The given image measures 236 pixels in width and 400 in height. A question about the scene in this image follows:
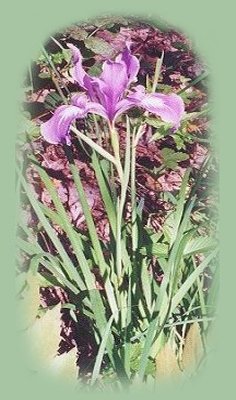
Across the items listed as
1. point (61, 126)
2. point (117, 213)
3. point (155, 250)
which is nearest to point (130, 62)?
point (61, 126)

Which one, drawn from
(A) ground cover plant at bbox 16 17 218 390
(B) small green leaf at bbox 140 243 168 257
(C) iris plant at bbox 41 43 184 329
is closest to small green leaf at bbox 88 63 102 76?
(A) ground cover plant at bbox 16 17 218 390

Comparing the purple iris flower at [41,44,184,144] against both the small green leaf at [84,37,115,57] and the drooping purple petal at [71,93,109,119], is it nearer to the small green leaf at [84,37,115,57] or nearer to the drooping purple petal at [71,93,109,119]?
the drooping purple petal at [71,93,109,119]

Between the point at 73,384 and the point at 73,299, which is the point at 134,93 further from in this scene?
the point at 73,384

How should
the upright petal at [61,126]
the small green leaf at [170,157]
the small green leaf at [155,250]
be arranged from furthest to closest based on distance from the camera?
the small green leaf at [170,157], the small green leaf at [155,250], the upright petal at [61,126]

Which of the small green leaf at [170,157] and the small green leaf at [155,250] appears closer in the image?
the small green leaf at [155,250]

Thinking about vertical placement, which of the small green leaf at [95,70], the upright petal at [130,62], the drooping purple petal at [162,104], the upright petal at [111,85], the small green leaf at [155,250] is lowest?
the small green leaf at [155,250]

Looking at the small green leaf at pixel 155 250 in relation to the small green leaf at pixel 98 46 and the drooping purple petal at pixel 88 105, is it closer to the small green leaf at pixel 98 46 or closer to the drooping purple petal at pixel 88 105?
the drooping purple petal at pixel 88 105

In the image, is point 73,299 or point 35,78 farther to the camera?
point 35,78

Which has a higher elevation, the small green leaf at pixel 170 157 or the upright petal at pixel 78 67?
the upright petal at pixel 78 67

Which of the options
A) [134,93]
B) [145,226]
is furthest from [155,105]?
[145,226]

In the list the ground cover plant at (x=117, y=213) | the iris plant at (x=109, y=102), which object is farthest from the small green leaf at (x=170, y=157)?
the iris plant at (x=109, y=102)
